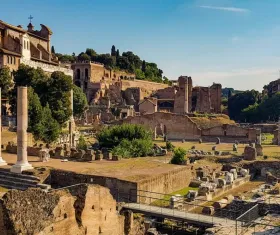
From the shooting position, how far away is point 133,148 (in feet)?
103

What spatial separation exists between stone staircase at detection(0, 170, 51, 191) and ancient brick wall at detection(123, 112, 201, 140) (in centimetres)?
2976

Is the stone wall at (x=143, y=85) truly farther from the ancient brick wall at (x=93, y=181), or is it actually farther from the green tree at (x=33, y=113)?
the ancient brick wall at (x=93, y=181)

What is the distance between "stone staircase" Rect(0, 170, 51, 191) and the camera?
850 inches

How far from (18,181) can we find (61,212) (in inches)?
369

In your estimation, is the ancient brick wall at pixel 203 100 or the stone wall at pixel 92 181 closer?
the stone wall at pixel 92 181

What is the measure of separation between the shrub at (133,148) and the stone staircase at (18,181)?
9120 mm

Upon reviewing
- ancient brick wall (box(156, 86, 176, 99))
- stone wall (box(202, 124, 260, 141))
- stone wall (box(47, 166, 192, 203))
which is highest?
ancient brick wall (box(156, 86, 176, 99))

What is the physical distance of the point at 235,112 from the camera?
85.0 m

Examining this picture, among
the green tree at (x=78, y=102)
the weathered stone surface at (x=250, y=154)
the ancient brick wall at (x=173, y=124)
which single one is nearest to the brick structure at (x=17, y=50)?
the green tree at (x=78, y=102)

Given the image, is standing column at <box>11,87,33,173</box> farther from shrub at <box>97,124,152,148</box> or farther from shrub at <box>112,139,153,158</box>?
shrub at <box>97,124,152,148</box>

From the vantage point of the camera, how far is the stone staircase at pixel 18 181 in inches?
850

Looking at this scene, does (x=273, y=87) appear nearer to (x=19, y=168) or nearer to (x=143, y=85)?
(x=143, y=85)

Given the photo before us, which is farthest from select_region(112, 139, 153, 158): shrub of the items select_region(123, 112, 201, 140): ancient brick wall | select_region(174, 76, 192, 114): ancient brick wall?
select_region(174, 76, 192, 114): ancient brick wall

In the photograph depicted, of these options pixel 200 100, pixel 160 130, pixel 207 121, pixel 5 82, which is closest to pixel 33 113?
pixel 5 82
